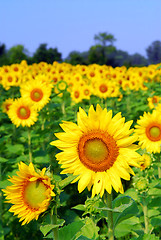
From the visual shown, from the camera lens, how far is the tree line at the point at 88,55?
1060 inches

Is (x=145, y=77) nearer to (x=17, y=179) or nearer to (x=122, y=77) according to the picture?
(x=122, y=77)

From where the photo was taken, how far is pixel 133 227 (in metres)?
Answer: 3.49

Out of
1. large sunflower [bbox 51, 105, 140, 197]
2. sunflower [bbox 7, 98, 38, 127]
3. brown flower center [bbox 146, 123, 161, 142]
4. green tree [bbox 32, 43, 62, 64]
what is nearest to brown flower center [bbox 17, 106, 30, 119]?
sunflower [bbox 7, 98, 38, 127]

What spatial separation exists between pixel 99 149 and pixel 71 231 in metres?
0.52

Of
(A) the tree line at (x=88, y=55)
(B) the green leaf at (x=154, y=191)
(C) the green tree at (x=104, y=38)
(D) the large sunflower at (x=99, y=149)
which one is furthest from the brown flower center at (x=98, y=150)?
(C) the green tree at (x=104, y=38)

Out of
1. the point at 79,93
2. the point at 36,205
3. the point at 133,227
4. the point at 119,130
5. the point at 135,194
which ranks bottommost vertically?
the point at 133,227

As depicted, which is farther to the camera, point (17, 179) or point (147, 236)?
point (147, 236)

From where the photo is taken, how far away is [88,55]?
3841 centimetres

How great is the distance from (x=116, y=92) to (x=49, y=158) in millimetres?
4156

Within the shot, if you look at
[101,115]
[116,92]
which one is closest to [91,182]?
[101,115]

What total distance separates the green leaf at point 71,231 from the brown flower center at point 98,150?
0.35 meters

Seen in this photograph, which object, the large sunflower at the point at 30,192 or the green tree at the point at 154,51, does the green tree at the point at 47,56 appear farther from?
the green tree at the point at 154,51

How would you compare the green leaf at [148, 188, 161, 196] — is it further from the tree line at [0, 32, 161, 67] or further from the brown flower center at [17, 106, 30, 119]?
the tree line at [0, 32, 161, 67]

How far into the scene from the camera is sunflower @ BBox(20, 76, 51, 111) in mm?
5484
